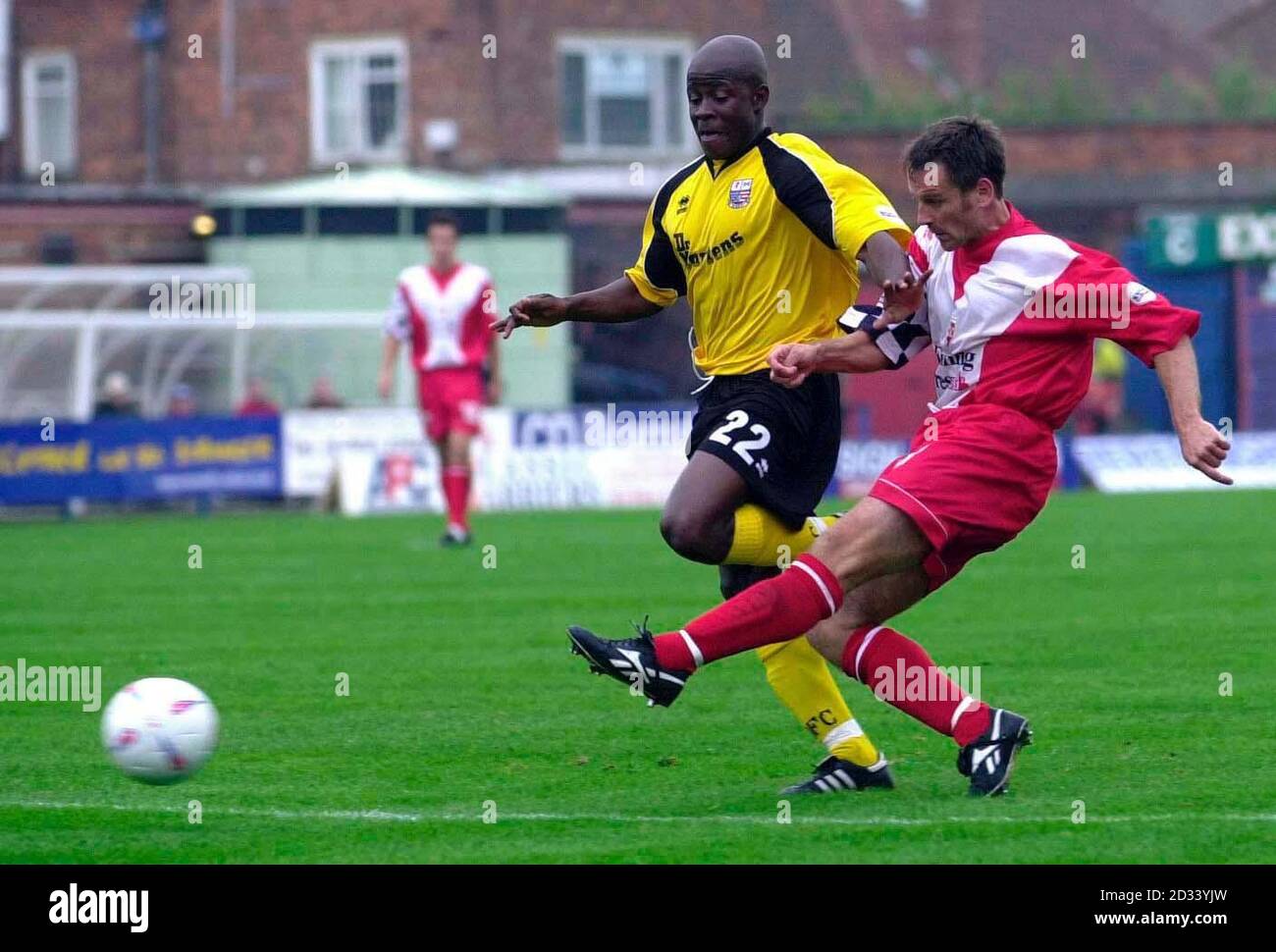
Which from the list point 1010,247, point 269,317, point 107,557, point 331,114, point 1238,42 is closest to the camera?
point 1010,247

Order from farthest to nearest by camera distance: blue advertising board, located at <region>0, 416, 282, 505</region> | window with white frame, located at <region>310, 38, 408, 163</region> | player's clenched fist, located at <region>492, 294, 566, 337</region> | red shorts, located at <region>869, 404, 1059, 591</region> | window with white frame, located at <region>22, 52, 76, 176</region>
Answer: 1. window with white frame, located at <region>22, 52, 76, 176</region>
2. window with white frame, located at <region>310, 38, 408, 163</region>
3. blue advertising board, located at <region>0, 416, 282, 505</region>
4. player's clenched fist, located at <region>492, 294, 566, 337</region>
5. red shorts, located at <region>869, 404, 1059, 591</region>

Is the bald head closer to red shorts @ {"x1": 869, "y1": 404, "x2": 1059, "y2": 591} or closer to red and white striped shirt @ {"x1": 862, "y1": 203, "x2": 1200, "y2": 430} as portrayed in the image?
red and white striped shirt @ {"x1": 862, "y1": 203, "x2": 1200, "y2": 430}

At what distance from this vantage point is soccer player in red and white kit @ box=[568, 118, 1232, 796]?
250 inches

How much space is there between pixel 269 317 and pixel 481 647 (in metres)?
18.0

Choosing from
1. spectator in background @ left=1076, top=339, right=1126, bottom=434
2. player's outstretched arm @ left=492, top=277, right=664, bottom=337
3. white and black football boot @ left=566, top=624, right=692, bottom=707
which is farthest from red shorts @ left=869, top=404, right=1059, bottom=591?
spectator in background @ left=1076, top=339, right=1126, bottom=434

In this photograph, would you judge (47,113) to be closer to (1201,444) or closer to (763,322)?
(763,322)

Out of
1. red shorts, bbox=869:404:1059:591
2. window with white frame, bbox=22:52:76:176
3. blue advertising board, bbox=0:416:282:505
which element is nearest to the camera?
red shorts, bbox=869:404:1059:591

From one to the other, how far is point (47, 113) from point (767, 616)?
118ft

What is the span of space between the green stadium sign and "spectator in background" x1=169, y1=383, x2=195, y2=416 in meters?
14.9

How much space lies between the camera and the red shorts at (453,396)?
56.1 feet

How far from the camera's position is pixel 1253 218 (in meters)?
33.7

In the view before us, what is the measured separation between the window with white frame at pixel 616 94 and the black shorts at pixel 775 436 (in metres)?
31.7
